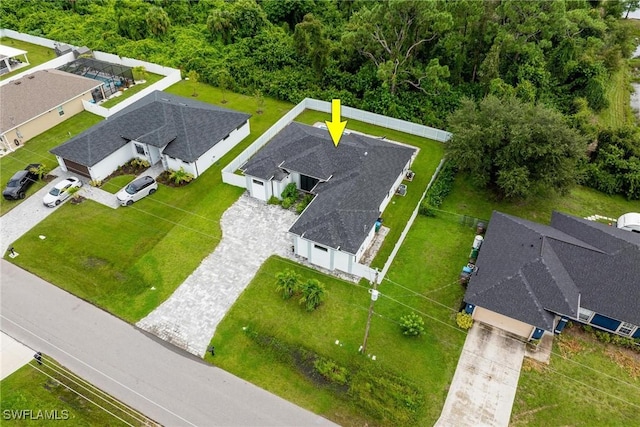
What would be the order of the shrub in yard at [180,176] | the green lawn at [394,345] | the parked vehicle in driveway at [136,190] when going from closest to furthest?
the green lawn at [394,345]
the parked vehicle in driveway at [136,190]
the shrub in yard at [180,176]

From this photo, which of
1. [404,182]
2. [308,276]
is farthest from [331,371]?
[404,182]

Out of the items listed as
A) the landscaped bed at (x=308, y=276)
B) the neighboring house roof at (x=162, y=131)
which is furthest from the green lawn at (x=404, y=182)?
the neighboring house roof at (x=162, y=131)

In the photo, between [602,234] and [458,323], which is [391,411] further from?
[602,234]

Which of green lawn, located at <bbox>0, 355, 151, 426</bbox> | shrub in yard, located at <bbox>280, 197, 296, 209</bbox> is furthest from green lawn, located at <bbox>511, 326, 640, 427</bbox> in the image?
green lawn, located at <bbox>0, 355, 151, 426</bbox>

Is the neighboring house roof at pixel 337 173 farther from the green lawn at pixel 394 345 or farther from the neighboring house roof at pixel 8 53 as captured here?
the neighboring house roof at pixel 8 53

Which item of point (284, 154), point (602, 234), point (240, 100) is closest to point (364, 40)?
point (240, 100)

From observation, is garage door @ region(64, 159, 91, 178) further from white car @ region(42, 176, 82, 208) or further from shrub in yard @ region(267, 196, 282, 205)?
shrub in yard @ region(267, 196, 282, 205)
